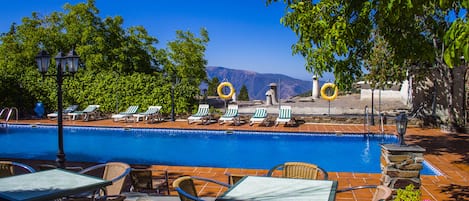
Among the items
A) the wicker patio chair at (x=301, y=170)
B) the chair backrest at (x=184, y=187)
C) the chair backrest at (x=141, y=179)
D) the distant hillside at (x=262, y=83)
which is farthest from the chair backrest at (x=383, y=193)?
the distant hillside at (x=262, y=83)

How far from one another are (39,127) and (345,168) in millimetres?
11145

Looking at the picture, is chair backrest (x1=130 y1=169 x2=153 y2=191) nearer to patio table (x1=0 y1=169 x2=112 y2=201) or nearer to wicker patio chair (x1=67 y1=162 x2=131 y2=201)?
wicker patio chair (x1=67 y1=162 x2=131 y2=201)

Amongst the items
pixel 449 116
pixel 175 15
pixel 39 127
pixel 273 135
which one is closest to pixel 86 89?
pixel 39 127

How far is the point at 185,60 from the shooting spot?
76.3 ft

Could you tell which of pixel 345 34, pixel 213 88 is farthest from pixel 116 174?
pixel 213 88

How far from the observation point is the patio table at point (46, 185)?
3215 mm

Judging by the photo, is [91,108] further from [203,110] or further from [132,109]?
[203,110]

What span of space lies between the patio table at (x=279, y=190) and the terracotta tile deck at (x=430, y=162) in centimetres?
170

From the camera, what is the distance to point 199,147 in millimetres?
11016

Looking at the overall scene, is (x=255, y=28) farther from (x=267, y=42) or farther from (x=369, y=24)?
(x=369, y=24)

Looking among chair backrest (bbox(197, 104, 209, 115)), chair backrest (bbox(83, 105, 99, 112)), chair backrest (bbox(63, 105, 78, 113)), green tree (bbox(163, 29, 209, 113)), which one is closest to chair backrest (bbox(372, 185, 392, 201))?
chair backrest (bbox(197, 104, 209, 115))

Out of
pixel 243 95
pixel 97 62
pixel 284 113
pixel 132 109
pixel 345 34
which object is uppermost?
pixel 97 62

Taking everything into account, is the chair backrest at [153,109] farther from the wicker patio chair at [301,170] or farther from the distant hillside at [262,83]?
the distant hillside at [262,83]

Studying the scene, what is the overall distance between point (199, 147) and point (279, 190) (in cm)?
776
